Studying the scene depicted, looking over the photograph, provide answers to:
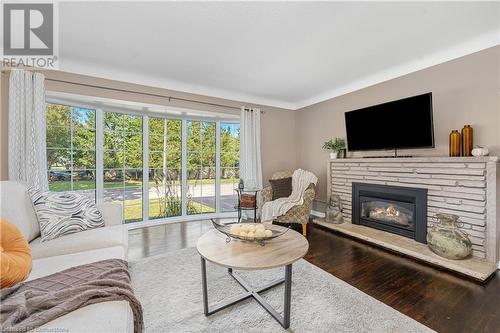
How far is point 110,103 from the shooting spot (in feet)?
10.5

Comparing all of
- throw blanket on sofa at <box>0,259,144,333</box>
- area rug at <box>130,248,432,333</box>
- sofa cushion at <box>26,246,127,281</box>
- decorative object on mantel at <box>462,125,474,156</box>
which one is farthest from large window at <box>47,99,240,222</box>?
decorative object on mantel at <box>462,125,474,156</box>

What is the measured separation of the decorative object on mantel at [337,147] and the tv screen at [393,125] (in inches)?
6.6

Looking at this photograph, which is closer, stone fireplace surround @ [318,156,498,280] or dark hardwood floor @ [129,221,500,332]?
dark hardwood floor @ [129,221,500,332]

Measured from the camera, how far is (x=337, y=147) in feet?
12.0

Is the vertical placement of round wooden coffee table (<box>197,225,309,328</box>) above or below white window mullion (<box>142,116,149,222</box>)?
below

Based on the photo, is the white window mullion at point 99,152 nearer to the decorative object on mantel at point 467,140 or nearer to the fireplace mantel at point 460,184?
the fireplace mantel at point 460,184

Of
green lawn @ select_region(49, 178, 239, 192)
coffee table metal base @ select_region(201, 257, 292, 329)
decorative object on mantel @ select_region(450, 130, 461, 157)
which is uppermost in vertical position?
decorative object on mantel @ select_region(450, 130, 461, 157)

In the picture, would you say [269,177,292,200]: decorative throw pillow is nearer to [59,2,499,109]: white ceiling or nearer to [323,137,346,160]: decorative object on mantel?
[323,137,346,160]: decorative object on mantel

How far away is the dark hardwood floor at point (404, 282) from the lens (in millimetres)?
1567

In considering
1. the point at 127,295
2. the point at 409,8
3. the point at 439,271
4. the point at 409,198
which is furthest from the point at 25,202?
the point at 409,198

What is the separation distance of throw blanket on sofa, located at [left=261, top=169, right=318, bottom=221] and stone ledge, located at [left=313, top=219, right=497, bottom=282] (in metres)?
0.66

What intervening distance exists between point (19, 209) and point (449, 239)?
391 centimetres

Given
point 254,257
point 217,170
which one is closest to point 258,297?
point 254,257

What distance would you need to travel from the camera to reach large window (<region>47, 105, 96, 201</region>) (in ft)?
9.49
